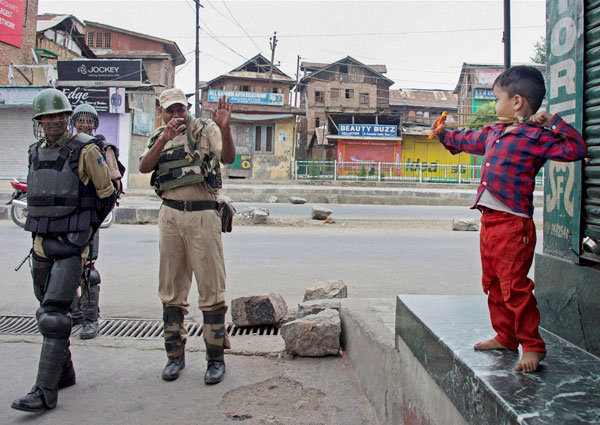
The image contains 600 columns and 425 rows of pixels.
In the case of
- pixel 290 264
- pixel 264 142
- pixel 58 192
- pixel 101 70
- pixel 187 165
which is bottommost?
pixel 290 264

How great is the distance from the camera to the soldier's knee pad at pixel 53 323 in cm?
286

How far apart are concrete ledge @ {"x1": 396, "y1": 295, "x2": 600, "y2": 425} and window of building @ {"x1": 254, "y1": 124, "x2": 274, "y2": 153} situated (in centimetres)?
2991

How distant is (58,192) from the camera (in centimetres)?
301

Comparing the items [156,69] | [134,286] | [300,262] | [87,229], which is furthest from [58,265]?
[156,69]

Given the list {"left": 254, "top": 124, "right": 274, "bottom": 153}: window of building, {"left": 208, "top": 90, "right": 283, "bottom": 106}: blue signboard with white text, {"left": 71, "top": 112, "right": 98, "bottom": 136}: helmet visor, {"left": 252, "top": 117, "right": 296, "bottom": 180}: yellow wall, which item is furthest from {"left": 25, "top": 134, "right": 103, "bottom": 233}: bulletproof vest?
{"left": 208, "top": 90, "right": 283, "bottom": 106}: blue signboard with white text

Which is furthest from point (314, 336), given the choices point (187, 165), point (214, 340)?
point (187, 165)

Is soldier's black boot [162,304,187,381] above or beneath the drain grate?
above

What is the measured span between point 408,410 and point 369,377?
1.95 feet

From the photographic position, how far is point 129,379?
3.26 metres

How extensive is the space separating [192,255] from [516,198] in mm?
1993

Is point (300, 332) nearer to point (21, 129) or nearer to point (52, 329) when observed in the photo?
point (52, 329)

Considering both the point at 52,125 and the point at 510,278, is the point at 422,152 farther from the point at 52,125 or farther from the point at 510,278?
the point at 510,278

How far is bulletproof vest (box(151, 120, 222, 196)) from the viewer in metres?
3.20

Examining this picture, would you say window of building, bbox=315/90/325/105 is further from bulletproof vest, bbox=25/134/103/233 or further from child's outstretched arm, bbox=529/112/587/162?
child's outstretched arm, bbox=529/112/587/162
